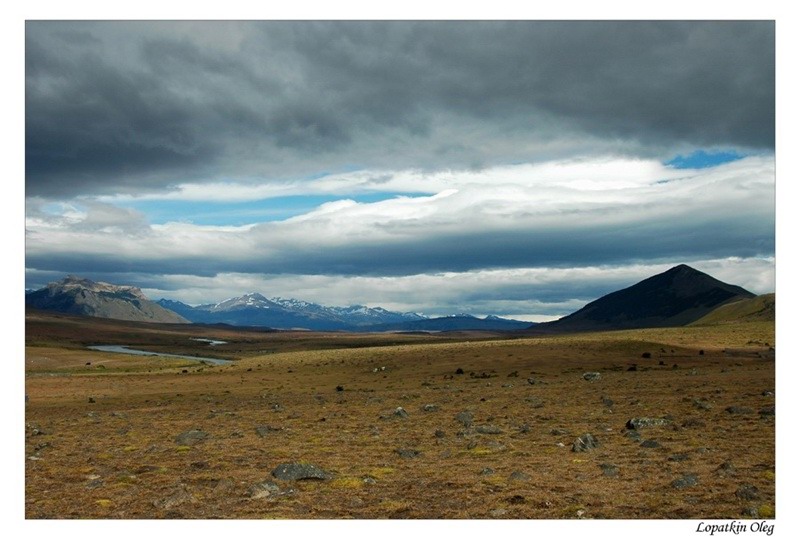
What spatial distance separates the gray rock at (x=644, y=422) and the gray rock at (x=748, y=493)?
8.10 m

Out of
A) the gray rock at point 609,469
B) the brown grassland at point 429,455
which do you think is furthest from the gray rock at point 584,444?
the gray rock at point 609,469

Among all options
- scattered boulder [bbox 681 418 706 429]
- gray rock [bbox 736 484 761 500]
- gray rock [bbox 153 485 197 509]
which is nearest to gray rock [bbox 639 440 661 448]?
scattered boulder [bbox 681 418 706 429]

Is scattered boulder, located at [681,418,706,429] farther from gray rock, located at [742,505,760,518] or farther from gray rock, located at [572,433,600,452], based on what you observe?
gray rock, located at [742,505,760,518]

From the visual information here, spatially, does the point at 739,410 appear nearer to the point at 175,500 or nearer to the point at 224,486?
the point at 224,486

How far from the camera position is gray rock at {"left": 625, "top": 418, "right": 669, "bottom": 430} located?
2045cm

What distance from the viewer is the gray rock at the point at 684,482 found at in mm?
12891

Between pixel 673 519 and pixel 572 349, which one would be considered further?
pixel 572 349

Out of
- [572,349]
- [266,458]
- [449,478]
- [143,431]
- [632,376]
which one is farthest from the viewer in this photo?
[572,349]

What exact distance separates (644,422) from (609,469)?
727cm

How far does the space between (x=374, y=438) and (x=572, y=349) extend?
54.9 meters

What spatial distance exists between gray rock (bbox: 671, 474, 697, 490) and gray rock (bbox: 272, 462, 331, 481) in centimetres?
767

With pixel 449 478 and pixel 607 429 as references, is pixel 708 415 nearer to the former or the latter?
pixel 607 429

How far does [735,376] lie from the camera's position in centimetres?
3703
